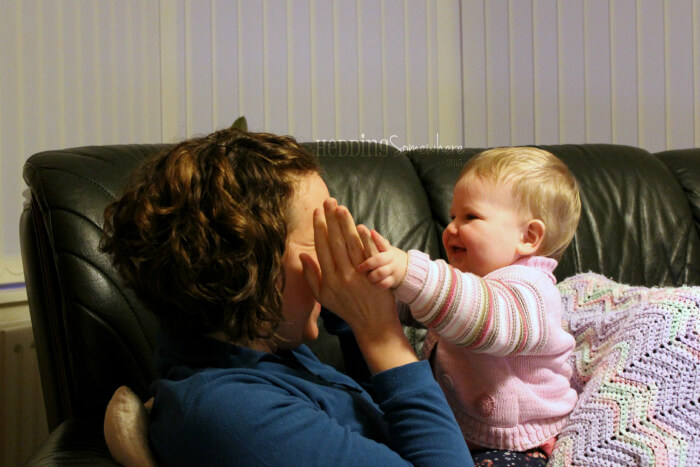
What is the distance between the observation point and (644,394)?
115 cm

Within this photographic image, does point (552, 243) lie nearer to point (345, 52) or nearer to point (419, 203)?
point (419, 203)

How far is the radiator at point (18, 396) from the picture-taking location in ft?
6.82

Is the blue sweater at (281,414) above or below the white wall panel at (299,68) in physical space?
below

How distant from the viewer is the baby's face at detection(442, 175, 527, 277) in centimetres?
126

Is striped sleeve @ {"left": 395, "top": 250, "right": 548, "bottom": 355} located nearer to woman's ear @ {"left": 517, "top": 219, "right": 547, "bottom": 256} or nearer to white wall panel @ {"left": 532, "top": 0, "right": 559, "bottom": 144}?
woman's ear @ {"left": 517, "top": 219, "right": 547, "bottom": 256}

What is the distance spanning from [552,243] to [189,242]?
75 centimetres

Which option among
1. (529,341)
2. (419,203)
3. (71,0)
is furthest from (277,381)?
(71,0)

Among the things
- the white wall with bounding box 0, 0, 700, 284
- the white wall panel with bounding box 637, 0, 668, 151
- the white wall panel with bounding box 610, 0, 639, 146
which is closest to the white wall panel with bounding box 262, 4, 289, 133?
the white wall with bounding box 0, 0, 700, 284

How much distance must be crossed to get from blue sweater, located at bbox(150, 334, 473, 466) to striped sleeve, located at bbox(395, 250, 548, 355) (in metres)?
0.10

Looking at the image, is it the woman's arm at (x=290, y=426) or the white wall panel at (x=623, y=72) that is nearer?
the woman's arm at (x=290, y=426)

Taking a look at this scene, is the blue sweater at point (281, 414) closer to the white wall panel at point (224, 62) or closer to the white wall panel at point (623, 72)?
the white wall panel at point (224, 62)

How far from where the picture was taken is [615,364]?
122 cm

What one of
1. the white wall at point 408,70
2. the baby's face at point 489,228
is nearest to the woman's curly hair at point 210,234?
the baby's face at point 489,228

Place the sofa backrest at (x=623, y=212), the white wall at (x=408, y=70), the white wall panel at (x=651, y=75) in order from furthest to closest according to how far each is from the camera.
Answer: the white wall panel at (x=651, y=75)
the white wall at (x=408, y=70)
the sofa backrest at (x=623, y=212)
